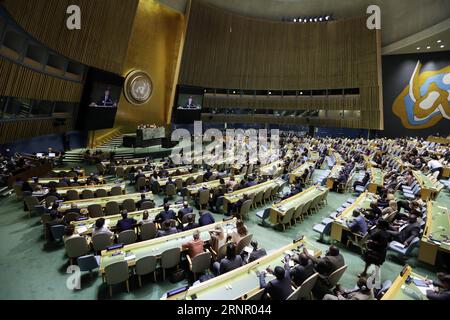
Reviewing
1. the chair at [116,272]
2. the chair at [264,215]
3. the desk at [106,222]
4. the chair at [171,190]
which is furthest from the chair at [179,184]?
the chair at [116,272]

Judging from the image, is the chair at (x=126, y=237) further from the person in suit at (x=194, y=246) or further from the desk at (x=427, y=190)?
the desk at (x=427, y=190)

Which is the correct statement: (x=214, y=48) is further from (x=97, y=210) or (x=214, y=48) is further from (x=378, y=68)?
(x=97, y=210)

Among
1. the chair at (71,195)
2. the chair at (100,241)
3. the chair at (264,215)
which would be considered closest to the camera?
the chair at (100,241)

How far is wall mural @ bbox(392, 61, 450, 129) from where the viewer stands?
23.1 metres

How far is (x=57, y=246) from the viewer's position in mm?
6285

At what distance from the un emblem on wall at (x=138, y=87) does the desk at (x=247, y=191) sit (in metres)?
16.1

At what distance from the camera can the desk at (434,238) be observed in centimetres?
560

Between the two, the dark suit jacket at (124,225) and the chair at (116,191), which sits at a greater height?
the dark suit jacket at (124,225)

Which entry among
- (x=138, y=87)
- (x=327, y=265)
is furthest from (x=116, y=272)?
(x=138, y=87)

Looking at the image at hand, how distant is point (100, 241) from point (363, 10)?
102 feet

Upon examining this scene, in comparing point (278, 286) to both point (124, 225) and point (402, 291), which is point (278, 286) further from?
point (124, 225)

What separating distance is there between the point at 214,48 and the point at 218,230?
80.6ft

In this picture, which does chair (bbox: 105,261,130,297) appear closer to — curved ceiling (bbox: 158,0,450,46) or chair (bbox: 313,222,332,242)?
chair (bbox: 313,222,332,242)

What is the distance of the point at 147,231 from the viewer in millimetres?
6062
